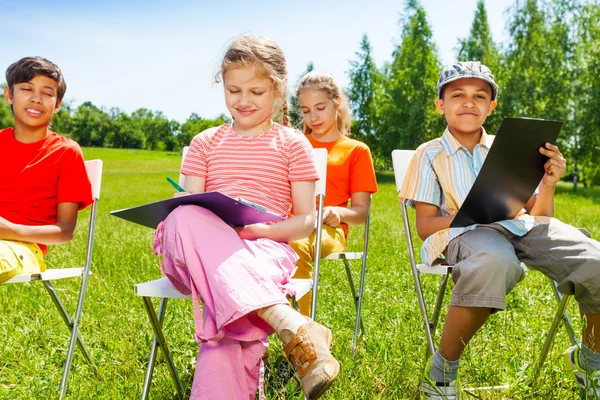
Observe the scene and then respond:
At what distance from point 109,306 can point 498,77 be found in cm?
2642

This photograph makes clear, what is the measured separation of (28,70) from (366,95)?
115 ft

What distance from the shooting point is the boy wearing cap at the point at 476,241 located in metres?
2.26

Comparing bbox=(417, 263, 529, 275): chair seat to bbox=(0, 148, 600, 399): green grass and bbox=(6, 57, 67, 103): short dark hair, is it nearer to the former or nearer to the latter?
bbox=(0, 148, 600, 399): green grass

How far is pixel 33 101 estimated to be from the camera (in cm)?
300

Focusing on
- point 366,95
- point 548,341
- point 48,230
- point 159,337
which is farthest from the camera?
point 366,95

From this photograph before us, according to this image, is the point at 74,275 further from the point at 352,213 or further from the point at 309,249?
the point at 352,213

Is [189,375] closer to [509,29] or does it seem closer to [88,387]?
[88,387]

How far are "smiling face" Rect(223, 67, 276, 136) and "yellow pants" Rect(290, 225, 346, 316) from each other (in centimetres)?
80

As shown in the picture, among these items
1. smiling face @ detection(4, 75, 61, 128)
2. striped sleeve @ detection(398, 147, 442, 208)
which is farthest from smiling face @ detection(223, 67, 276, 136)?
smiling face @ detection(4, 75, 61, 128)

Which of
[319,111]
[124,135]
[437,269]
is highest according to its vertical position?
[319,111]

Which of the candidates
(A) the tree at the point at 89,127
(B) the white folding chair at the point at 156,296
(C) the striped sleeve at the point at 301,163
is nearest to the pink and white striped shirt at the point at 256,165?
(C) the striped sleeve at the point at 301,163

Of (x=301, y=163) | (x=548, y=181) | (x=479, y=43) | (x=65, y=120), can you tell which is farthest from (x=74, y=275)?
(x=65, y=120)

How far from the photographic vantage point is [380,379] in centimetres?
264

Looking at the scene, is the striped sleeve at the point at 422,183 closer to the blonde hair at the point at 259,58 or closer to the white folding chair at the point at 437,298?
the white folding chair at the point at 437,298
